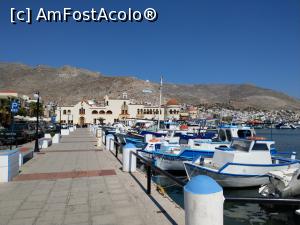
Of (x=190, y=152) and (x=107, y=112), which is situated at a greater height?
(x=107, y=112)

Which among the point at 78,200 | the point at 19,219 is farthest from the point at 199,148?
the point at 19,219

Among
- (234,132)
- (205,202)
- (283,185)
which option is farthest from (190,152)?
(205,202)

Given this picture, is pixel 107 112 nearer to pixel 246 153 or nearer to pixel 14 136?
pixel 14 136

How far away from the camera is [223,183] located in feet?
57.0

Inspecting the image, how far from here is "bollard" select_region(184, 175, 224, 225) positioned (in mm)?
5184

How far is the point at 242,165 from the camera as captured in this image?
17406mm

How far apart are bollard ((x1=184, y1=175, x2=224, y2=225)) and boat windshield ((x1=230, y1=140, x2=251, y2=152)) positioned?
44.6 feet

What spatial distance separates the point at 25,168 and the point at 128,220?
9420mm

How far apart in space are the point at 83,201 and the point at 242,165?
35.5 ft

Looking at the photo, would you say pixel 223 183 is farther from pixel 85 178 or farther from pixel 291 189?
pixel 85 178

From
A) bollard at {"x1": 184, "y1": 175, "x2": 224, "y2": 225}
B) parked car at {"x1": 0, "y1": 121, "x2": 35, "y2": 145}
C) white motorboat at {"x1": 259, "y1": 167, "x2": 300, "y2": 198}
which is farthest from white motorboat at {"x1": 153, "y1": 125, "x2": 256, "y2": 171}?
bollard at {"x1": 184, "y1": 175, "x2": 224, "y2": 225}

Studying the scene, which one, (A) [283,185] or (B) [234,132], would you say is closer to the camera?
(A) [283,185]

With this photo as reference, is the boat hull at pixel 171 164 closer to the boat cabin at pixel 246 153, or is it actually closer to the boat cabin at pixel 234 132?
the boat cabin at pixel 246 153

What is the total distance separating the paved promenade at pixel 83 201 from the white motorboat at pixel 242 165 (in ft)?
20.3
